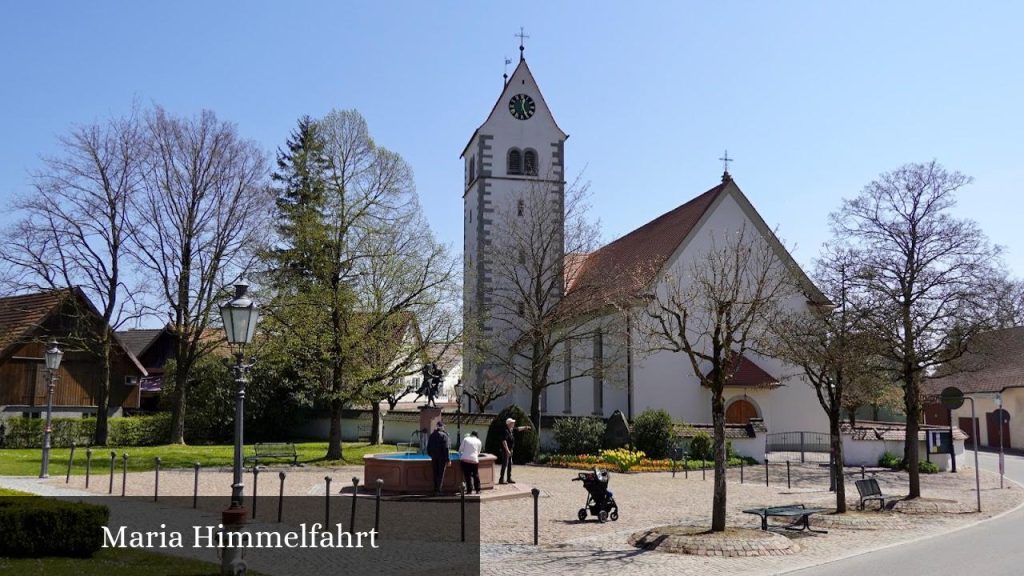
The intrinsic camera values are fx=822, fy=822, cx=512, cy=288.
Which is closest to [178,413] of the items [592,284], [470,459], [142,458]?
[142,458]

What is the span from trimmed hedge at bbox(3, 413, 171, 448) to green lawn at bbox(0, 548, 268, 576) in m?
26.9

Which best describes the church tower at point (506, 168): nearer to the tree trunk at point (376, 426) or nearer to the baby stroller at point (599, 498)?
the tree trunk at point (376, 426)

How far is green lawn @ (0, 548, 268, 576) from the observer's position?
9453 millimetres

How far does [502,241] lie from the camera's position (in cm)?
4081

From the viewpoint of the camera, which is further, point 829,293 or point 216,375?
point 216,375

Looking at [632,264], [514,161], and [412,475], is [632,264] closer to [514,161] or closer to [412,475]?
[514,161]

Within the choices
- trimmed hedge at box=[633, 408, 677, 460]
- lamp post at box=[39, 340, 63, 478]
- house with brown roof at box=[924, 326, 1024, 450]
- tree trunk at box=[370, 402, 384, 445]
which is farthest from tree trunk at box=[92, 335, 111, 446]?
house with brown roof at box=[924, 326, 1024, 450]

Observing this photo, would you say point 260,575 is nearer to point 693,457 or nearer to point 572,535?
point 572,535

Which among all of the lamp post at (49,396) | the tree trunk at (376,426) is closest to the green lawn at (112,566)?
the lamp post at (49,396)

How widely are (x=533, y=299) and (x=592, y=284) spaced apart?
3009mm

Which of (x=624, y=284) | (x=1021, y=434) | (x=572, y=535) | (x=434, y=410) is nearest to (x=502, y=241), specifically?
(x=624, y=284)

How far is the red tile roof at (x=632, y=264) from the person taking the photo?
34031 millimetres

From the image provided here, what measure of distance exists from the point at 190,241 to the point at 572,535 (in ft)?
89.8

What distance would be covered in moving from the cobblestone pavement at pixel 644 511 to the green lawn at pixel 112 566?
1209 millimetres
